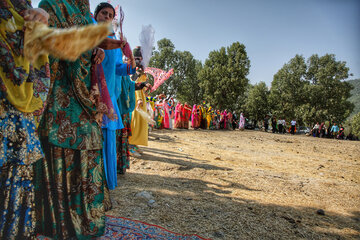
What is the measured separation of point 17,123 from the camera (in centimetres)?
141

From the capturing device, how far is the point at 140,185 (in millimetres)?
3184

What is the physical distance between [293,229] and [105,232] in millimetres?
1856

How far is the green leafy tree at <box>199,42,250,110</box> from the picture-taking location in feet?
97.1

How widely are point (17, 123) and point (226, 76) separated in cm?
3018

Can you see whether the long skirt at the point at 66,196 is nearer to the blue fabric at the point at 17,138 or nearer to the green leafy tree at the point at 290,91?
the blue fabric at the point at 17,138

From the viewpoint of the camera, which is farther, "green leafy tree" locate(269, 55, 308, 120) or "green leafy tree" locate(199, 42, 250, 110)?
"green leafy tree" locate(269, 55, 308, 120)

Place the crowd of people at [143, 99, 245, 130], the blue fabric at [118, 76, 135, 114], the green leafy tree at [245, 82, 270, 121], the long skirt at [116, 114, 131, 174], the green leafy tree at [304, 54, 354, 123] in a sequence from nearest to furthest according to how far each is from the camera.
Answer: the blue fabric at [118, 76, 135, 114] → the long skirt at [116, 114, 131, 174] → the crowd of people at [143, 99, 245, 130] → the green leafy tree at [304, 54, 354, 123] → the green leafy tree at [245, 82, 270, 121]

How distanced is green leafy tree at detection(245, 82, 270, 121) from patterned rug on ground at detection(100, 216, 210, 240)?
36338 mm

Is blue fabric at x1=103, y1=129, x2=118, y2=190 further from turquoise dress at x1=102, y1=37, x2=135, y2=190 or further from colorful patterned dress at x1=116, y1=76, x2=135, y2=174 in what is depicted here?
colorful patterned dress at x1=116, y1=76, x2=135, y2=174

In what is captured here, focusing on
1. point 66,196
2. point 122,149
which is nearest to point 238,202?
point 122,149

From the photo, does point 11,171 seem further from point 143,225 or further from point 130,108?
point 130,108

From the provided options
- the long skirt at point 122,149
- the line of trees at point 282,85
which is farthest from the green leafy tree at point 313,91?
the long skirt at point 122,149

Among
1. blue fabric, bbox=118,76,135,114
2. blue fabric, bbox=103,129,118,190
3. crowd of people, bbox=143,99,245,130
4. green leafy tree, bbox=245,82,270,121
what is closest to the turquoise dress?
blue fabric, bbox=103,129,118,190

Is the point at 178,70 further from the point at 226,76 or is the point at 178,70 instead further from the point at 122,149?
the point at 122,149
